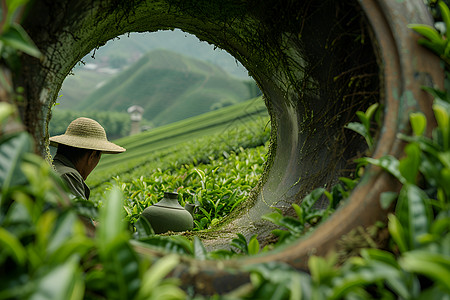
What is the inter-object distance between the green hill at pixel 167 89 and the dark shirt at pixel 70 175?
38.3 m

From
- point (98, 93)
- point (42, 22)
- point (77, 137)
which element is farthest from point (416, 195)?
point (98, 93)

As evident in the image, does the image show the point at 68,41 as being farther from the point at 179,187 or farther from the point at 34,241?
the point at 179,187

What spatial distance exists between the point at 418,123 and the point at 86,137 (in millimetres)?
2403

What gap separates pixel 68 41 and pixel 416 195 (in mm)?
1461

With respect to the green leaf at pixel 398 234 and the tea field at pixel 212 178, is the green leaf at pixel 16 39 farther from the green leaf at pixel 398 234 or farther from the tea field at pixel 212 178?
the tea field at pixel 212 178

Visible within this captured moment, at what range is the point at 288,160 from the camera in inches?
105

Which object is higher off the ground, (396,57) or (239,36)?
(239,36)

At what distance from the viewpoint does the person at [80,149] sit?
9.17 ft

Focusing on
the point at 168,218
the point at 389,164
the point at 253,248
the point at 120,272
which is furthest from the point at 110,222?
the point at 168,218

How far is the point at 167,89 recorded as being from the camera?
161 ft

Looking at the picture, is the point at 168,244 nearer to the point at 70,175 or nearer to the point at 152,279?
the point at 152,279

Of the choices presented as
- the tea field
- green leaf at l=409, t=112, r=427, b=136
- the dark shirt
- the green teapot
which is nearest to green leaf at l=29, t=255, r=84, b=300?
green leaf at l=409, t=112, r=427, b=136

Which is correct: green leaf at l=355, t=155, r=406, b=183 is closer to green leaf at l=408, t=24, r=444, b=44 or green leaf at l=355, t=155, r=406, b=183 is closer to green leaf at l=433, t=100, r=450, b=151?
green leaf at l=433, t=100, r=450, b=151

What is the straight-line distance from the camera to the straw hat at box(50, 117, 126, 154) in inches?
112
